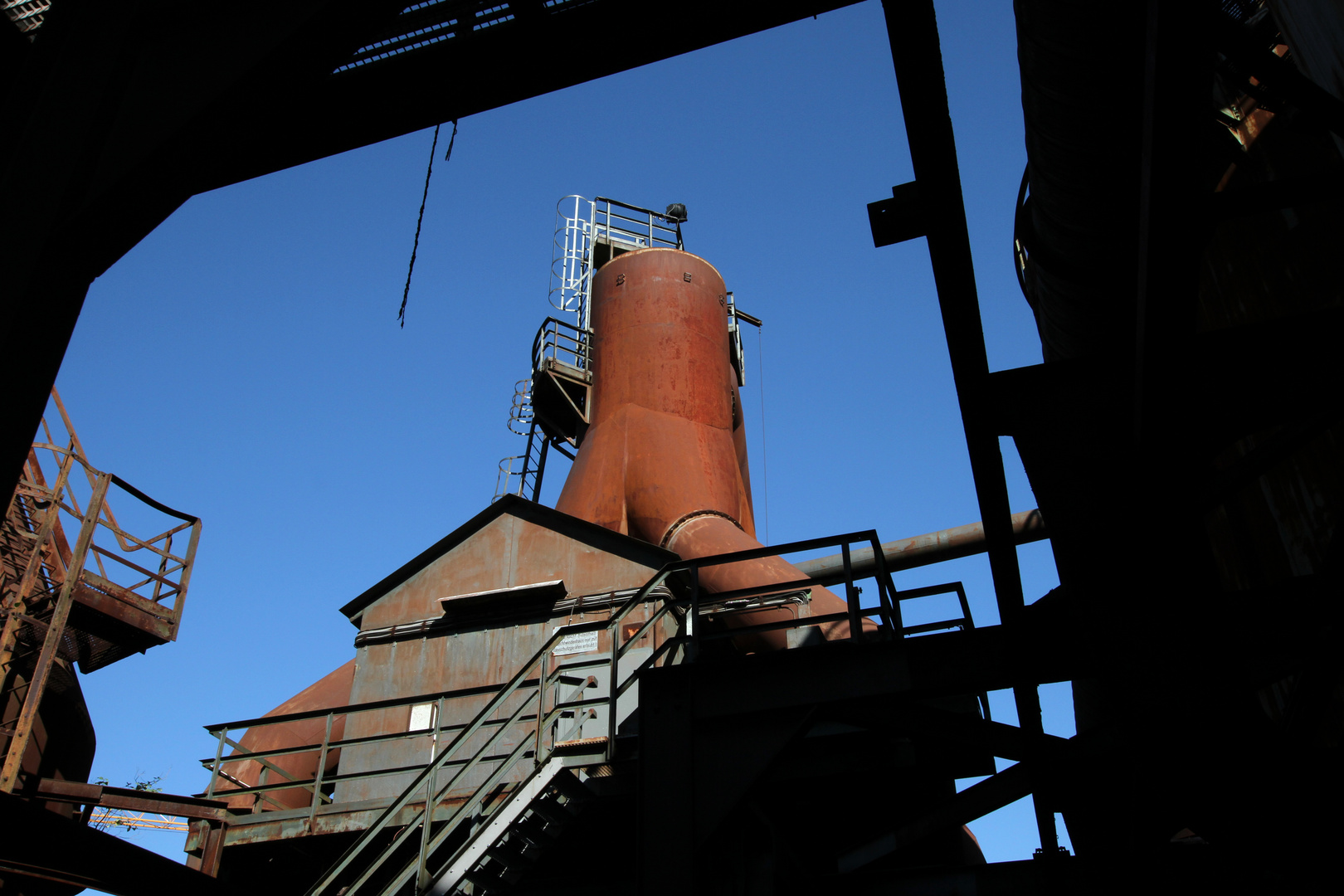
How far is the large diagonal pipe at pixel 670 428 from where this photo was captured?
43.4ft

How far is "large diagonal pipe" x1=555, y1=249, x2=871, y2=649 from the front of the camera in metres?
13.2

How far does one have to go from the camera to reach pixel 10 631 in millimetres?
10734

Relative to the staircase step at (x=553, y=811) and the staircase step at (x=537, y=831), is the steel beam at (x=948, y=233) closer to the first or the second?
the staircase step at (x=553, y=811)

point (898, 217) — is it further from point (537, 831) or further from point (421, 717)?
point (421, 717)

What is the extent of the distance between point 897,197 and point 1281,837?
9.89 ft

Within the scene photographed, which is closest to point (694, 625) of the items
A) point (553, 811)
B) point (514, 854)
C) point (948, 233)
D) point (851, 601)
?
point (851, 601)

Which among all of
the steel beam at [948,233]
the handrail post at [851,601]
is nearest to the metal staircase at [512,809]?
the handrail post at [851,601]

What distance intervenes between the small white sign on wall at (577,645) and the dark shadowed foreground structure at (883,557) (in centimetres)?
3

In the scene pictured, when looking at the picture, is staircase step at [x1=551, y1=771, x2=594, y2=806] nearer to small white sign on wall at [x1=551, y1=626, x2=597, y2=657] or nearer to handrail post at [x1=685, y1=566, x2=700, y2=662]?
handrail post at [x1=685, y1=566, x2=700, y2=662]

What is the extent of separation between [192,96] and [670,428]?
13573 mm

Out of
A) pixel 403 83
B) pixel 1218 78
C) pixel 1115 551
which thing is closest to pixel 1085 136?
pixel 1115 551

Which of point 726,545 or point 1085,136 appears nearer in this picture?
point 1085,136

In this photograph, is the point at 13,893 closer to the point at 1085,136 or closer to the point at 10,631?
the point at 10,631

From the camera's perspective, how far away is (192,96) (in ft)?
6.96
